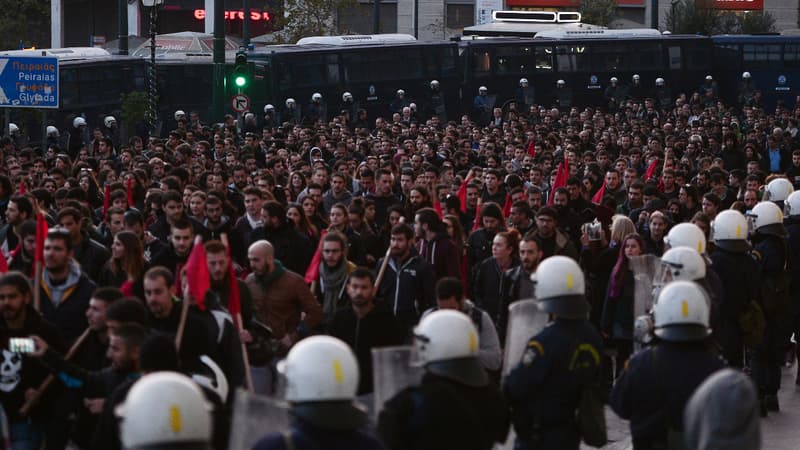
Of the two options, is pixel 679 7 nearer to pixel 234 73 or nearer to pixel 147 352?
pixel 234 73

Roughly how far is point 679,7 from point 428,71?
2666 cm

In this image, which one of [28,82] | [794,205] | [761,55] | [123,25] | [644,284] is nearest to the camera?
[644,284]

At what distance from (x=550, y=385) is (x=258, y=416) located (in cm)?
222

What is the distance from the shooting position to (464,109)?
1772 inches

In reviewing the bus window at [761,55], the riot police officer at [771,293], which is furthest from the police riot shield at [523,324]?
the bus window at [761,55]

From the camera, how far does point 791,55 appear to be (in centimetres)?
5003

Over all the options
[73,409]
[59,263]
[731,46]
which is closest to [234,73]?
[59,263]

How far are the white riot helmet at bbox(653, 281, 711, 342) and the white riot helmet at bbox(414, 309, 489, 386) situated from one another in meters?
1.17

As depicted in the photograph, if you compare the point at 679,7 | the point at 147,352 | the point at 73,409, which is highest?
the point at 679,7

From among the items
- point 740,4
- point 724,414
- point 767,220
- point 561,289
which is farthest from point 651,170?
point 740,4

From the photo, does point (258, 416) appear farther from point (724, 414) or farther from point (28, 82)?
point (28, 82)

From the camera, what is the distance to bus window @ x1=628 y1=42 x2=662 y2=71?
159 ft

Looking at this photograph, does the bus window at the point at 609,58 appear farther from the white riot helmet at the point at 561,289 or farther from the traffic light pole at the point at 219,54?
the white riot helmet at the point at 561,289

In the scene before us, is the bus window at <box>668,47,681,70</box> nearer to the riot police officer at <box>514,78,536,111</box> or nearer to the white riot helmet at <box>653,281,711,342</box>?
the riot police officer at <box>514,78,536,111</box>
